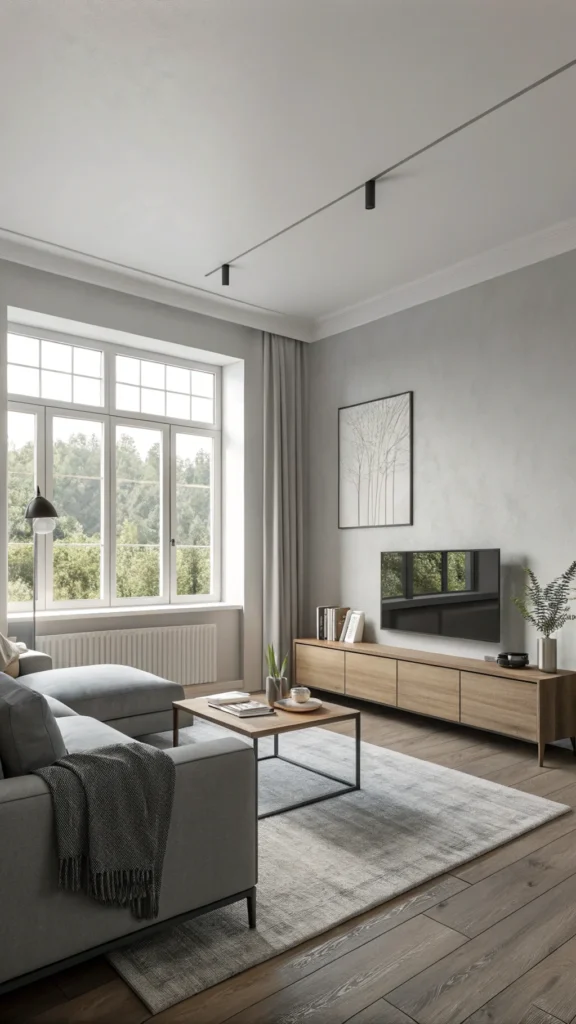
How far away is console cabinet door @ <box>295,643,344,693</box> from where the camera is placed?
5.21 metres

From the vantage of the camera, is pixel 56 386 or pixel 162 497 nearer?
pixel 56 386

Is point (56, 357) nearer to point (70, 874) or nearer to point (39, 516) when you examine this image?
point (39, 516)

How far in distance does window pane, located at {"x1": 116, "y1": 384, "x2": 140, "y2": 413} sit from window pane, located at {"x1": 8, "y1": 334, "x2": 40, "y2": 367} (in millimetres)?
652

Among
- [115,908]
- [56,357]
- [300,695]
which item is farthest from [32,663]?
[115,908]

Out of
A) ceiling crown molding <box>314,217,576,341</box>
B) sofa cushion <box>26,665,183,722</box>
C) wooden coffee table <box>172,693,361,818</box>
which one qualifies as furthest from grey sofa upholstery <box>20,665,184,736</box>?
ceiling crown molding <box>314,217,576,341</box>

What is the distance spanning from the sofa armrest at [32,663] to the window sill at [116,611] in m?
0.61

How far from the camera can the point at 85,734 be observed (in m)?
2.82

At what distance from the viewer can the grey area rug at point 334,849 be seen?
201 cm

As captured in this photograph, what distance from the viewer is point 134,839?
189cm

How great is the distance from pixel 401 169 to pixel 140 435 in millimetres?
2904

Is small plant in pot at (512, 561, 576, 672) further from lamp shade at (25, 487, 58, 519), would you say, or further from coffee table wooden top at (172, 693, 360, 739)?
lamp shade at (25, 487, 58, 519)

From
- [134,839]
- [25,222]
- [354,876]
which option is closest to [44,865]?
[134,839]

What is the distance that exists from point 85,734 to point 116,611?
7.84ft

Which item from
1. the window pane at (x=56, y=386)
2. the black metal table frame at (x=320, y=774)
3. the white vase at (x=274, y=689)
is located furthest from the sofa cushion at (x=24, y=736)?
the window pane at (x=56, y=386)
